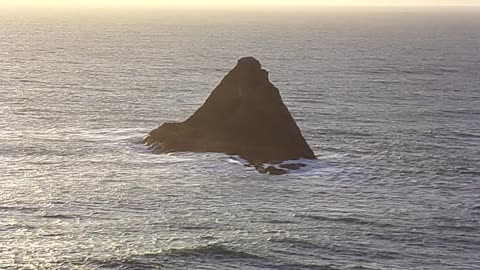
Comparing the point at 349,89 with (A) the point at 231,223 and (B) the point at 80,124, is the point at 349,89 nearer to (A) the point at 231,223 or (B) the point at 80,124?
(B) the point at 80,124

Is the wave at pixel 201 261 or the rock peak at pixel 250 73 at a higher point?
the rock peak at pixel 250 73

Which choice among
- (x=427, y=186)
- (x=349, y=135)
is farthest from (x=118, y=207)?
(x=349, y=135)

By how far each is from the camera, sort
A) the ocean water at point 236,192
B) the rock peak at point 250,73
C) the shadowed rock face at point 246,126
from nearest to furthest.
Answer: the ocean water at point 236,192 → the shadowed rock face at point 246,126 → the rock peak at point 250,73

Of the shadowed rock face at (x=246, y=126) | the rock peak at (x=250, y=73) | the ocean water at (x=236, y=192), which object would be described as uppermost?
the rock peak at (x=250, y=73)

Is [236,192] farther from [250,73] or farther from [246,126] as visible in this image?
[250,73]

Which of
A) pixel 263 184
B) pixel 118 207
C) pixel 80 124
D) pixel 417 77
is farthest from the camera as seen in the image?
pixel 417 77

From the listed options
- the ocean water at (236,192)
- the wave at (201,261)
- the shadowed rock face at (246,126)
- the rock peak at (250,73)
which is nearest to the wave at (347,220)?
the ocean water at (236,192)

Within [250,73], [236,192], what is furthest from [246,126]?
[236,192]

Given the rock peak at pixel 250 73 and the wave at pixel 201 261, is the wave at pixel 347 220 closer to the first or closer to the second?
the wave at pixel 201 261
